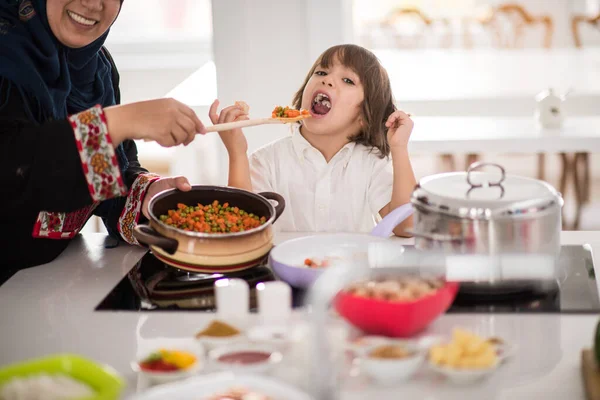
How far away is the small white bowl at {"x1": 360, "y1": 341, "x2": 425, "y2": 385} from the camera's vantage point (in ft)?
3.81

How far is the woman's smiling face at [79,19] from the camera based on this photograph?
179cm

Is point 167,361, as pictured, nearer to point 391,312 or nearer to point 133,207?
point 391,312

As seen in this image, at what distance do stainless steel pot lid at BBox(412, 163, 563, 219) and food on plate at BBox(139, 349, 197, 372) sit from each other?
1.73 feet

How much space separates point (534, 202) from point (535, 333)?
230 mm

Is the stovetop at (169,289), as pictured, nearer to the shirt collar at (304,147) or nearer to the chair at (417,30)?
the shirt collar at (304,147)

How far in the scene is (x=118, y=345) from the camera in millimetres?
1381

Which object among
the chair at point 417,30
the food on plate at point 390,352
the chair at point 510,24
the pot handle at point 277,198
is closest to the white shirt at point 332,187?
the pot handle at point 277,198

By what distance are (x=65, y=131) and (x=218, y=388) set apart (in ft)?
2.17

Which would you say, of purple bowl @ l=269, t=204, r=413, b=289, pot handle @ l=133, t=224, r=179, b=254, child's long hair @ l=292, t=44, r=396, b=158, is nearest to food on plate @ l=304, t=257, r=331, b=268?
purple bowl @ l=269, t=204, r=413, b=289

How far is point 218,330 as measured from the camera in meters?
1.32

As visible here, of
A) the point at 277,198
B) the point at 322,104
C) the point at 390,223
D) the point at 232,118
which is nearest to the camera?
the point at 390,223

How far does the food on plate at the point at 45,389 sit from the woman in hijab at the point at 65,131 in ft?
1.81

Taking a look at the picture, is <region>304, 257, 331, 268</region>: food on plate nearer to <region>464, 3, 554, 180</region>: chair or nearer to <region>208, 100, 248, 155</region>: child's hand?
<region>208, 100, 248, 155</region>: child's hand

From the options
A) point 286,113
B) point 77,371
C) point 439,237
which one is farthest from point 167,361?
point 286,113
